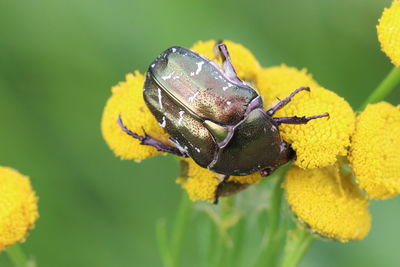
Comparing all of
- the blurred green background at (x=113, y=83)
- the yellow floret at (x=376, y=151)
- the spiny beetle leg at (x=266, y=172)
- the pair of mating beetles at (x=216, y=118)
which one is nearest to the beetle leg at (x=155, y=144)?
the pair of mating beetles at (x=216, y=118)

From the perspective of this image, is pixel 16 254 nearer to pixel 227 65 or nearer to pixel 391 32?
pixel 227 65

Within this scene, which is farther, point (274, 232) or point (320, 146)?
point (274, 232)

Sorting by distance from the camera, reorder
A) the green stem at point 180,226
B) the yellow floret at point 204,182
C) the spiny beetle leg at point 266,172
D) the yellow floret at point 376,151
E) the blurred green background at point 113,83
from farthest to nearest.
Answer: the blurred green background at point 113,83 → the green stem at point 180,226 → the yellow floret at point 204,182 → the spiny beetle leg at point 266,172 → the yellow floret at point 376,151

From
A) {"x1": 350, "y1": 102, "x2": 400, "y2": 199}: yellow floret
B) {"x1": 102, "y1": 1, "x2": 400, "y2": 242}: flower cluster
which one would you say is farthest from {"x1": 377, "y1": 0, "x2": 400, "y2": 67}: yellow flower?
{"x1": 350, "y1": 102, "x2": 400, "y2": 199}: yellow floret

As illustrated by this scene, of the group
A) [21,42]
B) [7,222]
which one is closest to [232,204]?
[7,222]

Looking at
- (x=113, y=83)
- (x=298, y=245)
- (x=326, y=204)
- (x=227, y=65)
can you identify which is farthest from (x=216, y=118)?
(x=113, y=83)

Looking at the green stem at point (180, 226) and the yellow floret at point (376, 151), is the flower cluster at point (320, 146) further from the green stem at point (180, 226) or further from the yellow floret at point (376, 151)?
the green stem at point (180, 226)

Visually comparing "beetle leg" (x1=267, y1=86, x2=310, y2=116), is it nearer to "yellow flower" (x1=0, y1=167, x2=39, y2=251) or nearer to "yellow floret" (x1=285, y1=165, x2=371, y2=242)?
"yellow floret" (x1=285, y1=165, x2=371, y2=242)

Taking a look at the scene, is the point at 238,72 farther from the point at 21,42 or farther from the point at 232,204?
the point at 21,42
